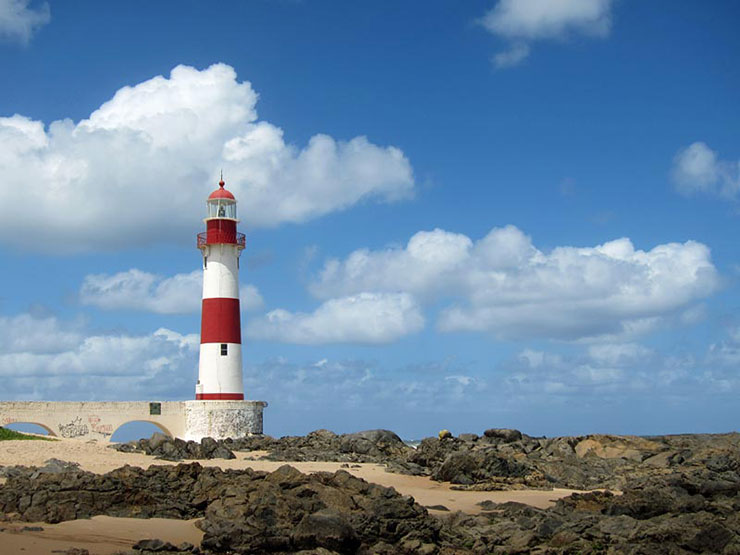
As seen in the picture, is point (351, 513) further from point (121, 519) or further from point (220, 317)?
point (220, 317)

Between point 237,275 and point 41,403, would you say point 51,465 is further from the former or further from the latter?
point 237,275

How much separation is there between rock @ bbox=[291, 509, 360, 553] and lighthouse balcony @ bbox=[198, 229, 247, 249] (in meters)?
23.3

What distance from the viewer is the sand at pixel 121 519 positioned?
1161 centimetres

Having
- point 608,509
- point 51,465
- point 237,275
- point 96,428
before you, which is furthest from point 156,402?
point 608,509

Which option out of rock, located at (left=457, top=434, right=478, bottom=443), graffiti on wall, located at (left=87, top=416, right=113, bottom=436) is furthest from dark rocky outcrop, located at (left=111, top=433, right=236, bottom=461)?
rock, located at (left=457, top=434, right=478, bottom=443)

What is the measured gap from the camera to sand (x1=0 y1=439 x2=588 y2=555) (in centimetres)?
1161

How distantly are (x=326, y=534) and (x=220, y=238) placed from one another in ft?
78.0

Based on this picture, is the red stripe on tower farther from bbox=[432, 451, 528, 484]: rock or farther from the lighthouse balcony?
bbox=[432, 451, 528, 484]: rock

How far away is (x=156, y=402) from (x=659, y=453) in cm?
1871

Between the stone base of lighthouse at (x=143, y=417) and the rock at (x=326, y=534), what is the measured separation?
21778 mm

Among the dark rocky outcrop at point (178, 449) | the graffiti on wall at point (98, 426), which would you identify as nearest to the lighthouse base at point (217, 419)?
the graffiti on wall at point (98, 426)

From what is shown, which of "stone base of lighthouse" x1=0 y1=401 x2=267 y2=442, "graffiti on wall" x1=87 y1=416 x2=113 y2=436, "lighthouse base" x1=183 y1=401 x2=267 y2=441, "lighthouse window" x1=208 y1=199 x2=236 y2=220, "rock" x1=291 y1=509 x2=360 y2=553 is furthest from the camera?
"lighthouse window" x1=208 y1=199 x2=236 y2=220

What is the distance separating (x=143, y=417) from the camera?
3322cm

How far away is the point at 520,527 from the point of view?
13.8m
